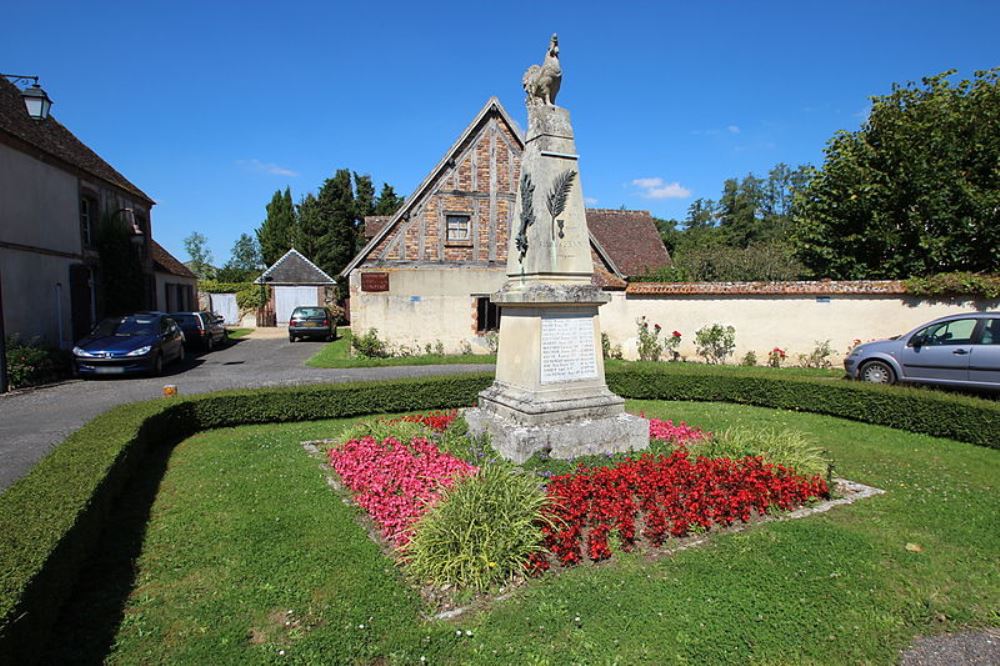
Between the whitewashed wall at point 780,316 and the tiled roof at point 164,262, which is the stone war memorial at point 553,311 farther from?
the tiled roof at point 164,262

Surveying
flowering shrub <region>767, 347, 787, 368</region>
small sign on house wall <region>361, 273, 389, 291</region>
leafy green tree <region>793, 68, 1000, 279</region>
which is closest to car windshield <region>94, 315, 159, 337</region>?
small sign on house wall <region>361, 273, 389, 291</region>

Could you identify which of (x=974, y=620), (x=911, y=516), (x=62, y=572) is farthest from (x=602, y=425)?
(x=62, y=572)

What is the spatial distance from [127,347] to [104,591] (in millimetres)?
11849

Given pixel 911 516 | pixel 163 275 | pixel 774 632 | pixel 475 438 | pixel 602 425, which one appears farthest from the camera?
pixel 163 275

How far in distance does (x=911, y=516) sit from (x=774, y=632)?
2.88 meters

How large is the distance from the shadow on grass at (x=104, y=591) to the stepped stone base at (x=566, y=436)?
144 inches

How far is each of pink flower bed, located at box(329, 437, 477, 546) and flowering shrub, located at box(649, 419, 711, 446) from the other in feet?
9.50

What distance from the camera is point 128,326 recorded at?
593 inches

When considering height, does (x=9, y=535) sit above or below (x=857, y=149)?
below

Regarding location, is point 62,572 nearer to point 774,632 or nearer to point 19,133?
point 774,632

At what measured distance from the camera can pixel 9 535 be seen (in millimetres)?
3545

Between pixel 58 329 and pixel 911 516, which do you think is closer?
pixel 911 516

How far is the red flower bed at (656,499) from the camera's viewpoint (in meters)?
4.58

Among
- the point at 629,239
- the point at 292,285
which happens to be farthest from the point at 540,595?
the point at 292,285
